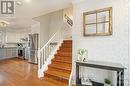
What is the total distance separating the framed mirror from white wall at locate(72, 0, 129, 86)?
105 mm

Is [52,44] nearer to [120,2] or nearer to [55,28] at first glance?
[55,28]

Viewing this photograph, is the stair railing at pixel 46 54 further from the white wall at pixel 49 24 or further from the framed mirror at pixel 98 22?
the framed mirror at pixel 98 22

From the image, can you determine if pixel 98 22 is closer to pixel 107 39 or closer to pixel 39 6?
pixel 107 39

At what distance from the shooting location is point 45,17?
22.7 ft

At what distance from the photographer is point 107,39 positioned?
123 inches

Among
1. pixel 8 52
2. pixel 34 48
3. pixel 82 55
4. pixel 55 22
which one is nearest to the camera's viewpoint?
pixel 82 55

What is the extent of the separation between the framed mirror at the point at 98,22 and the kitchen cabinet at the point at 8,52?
8085 mm

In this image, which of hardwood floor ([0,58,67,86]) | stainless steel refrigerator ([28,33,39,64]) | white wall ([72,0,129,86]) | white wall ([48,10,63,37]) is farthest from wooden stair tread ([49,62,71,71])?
stainless steel refrigerator ([28,33,39,64])

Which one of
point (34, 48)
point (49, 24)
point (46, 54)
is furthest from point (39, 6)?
point (34, 48)

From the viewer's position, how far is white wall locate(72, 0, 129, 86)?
2.85 metres

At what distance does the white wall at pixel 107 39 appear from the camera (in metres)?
2.85

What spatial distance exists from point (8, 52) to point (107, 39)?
9153mm

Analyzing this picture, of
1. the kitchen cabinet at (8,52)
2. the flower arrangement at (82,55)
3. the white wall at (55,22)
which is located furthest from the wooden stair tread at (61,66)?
the kitchen cabinet at (8,52)

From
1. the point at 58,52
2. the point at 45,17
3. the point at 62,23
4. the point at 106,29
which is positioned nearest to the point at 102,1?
the point at 106,29
